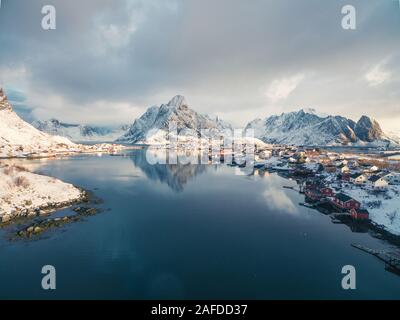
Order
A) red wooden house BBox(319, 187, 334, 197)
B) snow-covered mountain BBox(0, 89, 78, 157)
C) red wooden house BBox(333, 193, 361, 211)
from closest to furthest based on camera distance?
red wooden house BBox(333, 193, 361, 211)
red wooden house BBox(319, 187, 334, 197)
snow-covered mountain BBox(0, 89, 78, 157)

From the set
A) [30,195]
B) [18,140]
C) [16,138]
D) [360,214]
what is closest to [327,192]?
[360,214]

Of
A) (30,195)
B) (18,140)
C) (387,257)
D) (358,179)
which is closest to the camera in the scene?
(387,257)

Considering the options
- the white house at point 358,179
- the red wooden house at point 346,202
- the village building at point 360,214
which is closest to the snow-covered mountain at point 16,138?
the red wooden house at point 346,202

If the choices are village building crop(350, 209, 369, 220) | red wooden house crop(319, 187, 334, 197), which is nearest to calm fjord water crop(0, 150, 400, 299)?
village building crop(350, 209, 369, 220)

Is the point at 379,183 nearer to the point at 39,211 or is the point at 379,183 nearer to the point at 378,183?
the point at 378,183

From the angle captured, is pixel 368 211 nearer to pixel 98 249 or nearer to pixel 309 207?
pixel 309 207

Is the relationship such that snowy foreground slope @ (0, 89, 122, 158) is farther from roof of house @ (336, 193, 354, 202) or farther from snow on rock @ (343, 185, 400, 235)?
snow on rock @ (343, 185, 400, 235)
